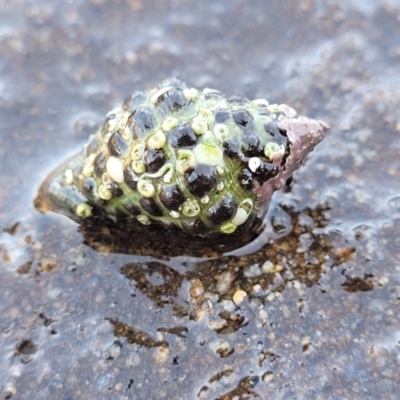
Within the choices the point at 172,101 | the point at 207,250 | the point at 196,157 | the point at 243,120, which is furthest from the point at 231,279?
the point at 172,101

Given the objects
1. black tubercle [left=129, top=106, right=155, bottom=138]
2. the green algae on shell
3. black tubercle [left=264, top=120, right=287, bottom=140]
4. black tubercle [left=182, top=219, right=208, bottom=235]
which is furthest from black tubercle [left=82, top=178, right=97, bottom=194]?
black tubercle [left=264, top=120, right=287, bottom=140]

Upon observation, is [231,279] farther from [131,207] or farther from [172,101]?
[172,101]

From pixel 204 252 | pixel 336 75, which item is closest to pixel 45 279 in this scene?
pixel 204 252

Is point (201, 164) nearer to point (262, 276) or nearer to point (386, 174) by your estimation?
point (262, 276)

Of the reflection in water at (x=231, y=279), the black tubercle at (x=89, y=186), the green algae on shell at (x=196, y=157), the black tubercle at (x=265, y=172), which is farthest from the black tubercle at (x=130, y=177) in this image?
the black tubercle at (x=265, y=172)

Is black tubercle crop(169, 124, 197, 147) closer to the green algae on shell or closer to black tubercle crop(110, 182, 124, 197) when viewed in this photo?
the green algae on shell

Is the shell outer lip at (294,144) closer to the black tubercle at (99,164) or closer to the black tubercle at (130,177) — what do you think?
the black tubercle at (130,177)
